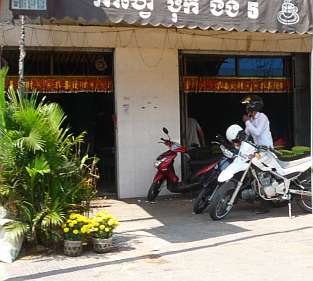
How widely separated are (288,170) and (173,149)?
2.38 meters

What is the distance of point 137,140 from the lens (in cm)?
1120

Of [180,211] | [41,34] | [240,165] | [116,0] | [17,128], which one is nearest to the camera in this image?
[17,128]

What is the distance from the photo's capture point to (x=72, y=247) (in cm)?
673

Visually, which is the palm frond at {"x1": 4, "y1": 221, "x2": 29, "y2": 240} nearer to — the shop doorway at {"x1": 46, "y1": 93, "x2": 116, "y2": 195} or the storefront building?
the storefront building

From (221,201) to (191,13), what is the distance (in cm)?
290

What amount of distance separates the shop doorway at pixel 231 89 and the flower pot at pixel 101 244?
17.1ft

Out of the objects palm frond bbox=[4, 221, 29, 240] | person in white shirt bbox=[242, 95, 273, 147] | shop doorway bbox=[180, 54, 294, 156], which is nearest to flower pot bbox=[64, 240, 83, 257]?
palm frond bbox=[4, 221, 29, 240]

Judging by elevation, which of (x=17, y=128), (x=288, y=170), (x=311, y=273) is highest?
(x=17, y=128)

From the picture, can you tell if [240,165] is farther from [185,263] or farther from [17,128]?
[17,128]

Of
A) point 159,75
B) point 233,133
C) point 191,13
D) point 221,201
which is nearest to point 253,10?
point 191,13

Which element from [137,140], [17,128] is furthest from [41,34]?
[17,128]

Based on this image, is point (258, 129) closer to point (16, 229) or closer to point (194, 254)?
point (194, 254)

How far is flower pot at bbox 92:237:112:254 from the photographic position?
6.85m

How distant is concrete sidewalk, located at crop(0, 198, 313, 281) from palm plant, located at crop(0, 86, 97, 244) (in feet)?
1.46
